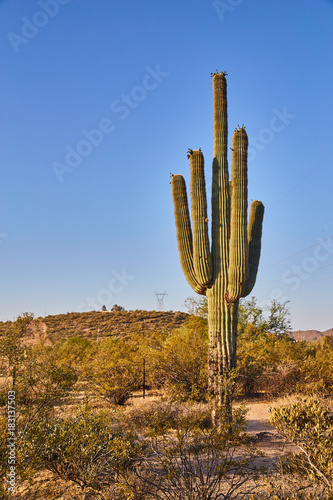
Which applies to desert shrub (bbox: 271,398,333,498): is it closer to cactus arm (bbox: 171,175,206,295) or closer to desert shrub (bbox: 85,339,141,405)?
cactus arm (bbox: 171,175,206,295)

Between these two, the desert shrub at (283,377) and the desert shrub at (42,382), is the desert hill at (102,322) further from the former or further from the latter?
the desert shrub at (42,382)

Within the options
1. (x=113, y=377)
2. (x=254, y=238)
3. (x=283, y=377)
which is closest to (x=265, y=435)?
(x=283, y=377)

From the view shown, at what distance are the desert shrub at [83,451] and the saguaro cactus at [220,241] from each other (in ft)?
9.40

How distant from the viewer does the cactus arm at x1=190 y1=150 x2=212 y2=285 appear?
7844 mm

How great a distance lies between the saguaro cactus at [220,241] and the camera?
7.46 metres

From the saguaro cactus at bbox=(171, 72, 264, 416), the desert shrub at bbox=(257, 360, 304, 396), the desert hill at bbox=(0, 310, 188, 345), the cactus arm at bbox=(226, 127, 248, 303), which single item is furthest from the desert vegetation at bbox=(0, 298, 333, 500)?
the desert hill at bbox=(0, 310, 188, 345)

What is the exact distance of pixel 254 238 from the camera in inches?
352

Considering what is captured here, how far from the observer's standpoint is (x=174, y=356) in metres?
10.8

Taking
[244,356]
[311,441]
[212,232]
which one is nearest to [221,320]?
[212,232]

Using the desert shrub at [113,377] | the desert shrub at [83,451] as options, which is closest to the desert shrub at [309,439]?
the desert shrub at [83,451]

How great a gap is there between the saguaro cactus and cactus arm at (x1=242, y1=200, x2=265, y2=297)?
24 millimetres

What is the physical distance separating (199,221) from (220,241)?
0.69 metres

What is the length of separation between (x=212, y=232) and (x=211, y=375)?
3.21 meters

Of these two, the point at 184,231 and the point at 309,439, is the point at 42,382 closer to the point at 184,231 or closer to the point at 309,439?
the point at 309,439
